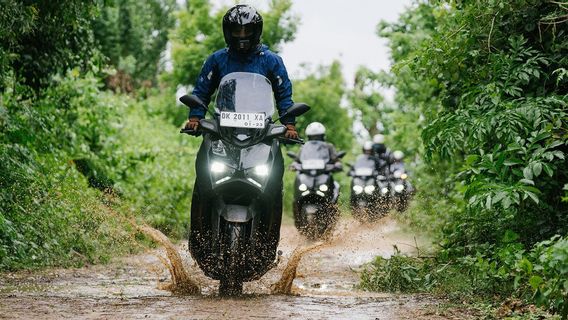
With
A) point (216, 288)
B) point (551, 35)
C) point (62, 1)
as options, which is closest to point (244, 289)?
point (216, 288)

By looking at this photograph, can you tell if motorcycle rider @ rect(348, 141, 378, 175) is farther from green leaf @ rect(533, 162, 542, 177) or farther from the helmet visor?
green leaf @ rect(533, 162, 542, 177)

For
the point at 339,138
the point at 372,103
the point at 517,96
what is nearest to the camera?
the point at 517,96

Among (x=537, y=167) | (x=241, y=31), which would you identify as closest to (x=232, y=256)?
(x=241, y=31)

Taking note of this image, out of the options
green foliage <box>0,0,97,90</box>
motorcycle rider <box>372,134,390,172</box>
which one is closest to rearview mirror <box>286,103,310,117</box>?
green foliage <box>0,0,97,90</box>

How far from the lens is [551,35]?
25.1 ft

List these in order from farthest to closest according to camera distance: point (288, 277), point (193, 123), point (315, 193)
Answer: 1. point (315, 193)
2. point (288, 277)
3. point (193, 123)

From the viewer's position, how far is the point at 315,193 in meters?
14.9

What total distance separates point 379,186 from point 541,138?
466 inches

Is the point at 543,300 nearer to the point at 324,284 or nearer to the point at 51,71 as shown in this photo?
the point at 324,284

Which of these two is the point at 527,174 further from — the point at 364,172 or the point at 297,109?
the point at 364,172

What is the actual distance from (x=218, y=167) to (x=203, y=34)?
90.4 ft

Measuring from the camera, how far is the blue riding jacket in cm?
738

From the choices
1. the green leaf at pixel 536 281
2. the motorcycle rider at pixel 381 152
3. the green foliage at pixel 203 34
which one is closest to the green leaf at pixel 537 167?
the green leaf at pixel 536 281

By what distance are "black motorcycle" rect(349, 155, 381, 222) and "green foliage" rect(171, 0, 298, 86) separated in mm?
15250
